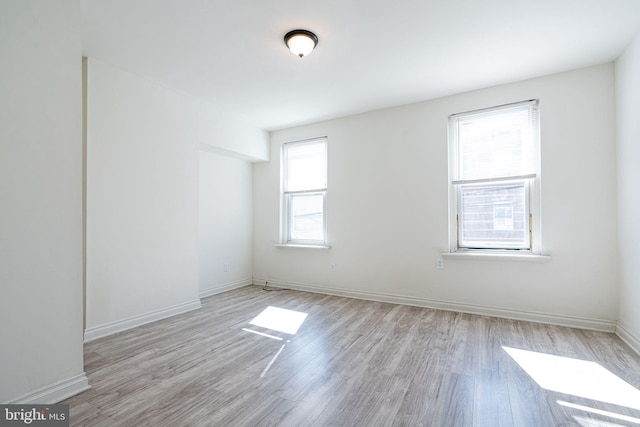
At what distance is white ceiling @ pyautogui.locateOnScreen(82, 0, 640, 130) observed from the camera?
2.32 m

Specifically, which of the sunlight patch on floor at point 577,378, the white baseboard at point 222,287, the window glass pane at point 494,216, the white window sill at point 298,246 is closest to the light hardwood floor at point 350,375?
the sunlight patch on floor at point 577,378

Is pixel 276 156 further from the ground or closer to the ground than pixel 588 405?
further from the ground

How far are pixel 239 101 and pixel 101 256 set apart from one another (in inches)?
97.8

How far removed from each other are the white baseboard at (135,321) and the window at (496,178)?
356cm

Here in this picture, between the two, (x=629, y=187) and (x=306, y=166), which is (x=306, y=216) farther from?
(x=629, y=187)

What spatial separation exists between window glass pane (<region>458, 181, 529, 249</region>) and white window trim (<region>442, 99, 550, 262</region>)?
2.5 inches

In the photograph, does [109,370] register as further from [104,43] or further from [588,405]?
[588,405]

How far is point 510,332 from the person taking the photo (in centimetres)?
308

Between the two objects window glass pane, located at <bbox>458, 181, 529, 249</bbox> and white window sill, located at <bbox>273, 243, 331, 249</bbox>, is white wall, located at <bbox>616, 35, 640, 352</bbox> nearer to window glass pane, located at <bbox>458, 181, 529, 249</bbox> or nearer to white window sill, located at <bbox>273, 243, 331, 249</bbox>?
window glass pane, located at <bbox>458, 181, 529, 249</bbox>

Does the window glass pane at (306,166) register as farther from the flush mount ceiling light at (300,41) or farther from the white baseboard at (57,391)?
the white baseboard at (57,391)

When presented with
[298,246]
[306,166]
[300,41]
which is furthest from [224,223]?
[300,41]

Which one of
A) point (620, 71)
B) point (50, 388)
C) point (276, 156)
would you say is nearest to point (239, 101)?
point (276, 156)

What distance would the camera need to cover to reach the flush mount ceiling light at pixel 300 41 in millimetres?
2584

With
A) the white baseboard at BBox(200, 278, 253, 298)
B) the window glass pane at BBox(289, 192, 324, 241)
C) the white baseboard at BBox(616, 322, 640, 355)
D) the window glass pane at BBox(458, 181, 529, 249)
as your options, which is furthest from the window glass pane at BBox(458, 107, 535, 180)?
Answer: the white baseboard at BBox(200, 278, 253, 298)
